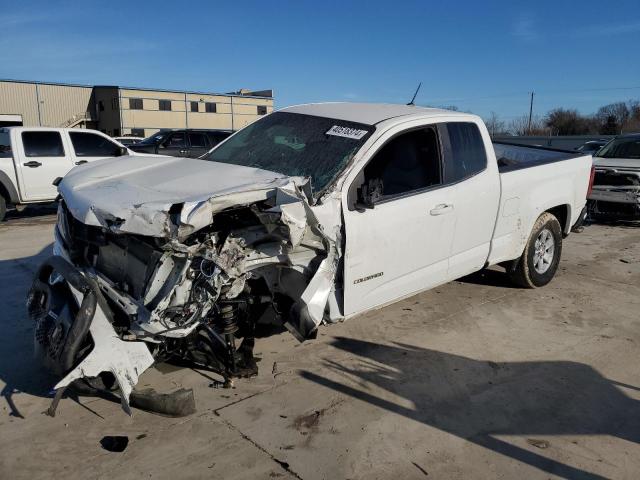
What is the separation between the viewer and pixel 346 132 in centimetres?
429

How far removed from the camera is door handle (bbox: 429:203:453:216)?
4375 millimetres

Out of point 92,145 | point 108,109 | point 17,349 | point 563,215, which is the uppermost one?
point 108,109

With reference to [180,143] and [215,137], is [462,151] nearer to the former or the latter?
[180,143]

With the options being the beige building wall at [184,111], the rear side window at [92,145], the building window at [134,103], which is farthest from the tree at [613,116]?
the rear side window at [92,145]

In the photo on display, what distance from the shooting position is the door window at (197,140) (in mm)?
14422

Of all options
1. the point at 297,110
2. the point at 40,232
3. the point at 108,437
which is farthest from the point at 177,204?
the point at 40,232

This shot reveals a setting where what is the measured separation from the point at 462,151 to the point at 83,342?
348 cm

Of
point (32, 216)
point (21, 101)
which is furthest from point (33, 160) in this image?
point (21, 101)

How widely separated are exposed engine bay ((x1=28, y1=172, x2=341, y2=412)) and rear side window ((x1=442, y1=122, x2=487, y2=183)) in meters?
1.49

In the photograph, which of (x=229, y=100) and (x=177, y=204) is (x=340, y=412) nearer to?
(x=177, y=204)

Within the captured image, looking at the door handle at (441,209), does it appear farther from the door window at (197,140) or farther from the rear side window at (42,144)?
the door window at (197,140)

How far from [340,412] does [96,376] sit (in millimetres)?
1525

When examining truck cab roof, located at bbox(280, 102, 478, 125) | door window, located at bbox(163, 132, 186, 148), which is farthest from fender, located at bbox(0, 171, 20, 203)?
truck cab roof, located at bbox(280, 102, 478, 125)

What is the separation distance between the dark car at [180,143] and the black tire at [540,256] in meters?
9.83
